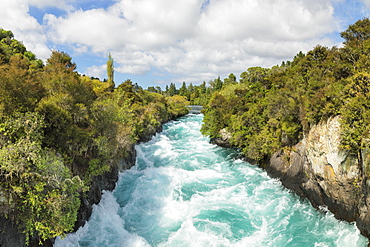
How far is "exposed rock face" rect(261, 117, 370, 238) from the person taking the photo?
40.4 ft

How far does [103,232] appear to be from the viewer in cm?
1377

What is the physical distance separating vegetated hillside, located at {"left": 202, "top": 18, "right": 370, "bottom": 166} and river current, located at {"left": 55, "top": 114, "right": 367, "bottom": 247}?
4.69 metres

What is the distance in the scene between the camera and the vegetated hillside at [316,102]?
41.0 feet

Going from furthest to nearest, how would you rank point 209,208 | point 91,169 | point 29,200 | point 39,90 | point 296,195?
point 296,195 → point 209,208 → point 91,169 → point 39,90 → point 29,200

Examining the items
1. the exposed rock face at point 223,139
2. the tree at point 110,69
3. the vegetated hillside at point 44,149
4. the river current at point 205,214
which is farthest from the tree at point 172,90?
the vegetated hillside at point 44,149

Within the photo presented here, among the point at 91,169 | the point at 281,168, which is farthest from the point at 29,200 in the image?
the point at 281,168

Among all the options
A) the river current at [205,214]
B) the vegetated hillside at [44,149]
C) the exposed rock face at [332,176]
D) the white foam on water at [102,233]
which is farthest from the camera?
the river current at [205,214]

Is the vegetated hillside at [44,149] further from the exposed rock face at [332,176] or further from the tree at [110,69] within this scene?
the tree at [110,69]

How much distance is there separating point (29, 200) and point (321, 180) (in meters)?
17.7

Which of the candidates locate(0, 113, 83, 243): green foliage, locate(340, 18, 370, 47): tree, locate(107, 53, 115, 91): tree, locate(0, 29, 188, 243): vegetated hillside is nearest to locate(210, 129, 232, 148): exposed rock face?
locate(340, 18, 370, 47): tree

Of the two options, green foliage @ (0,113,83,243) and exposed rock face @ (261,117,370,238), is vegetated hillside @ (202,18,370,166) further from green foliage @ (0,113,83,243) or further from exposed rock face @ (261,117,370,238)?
green foliage @ (0,113,83,243)

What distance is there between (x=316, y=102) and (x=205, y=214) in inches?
477

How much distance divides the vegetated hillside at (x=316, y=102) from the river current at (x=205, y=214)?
15.4ft

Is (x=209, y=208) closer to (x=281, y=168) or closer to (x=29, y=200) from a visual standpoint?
(x=281, y=168)
